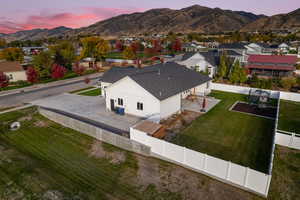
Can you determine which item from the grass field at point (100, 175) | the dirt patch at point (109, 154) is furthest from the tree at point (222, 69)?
the dirt patch at point (109, 154)

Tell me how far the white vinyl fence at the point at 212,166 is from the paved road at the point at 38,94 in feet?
66.8

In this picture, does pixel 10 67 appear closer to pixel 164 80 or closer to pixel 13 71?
pixel 13 71

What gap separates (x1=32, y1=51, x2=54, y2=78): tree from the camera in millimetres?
36562

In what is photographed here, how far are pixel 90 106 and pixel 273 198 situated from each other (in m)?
19.6

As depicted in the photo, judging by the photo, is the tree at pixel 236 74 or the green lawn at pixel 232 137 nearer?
the green lawn at pixel 232 137

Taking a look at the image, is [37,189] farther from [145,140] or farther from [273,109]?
[273,109]

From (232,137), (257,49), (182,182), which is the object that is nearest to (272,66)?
(232,137)

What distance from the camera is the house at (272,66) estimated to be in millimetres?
35875

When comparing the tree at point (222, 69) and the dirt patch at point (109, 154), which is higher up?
the tree at point (222, 69)

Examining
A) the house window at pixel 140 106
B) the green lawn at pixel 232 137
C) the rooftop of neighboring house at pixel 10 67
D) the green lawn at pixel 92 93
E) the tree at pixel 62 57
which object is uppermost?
the tree at pixel 62 57

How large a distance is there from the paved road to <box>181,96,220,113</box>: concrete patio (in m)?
19.0

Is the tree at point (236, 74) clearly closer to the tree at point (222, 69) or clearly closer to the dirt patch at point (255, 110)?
the tree at point (222, 69)

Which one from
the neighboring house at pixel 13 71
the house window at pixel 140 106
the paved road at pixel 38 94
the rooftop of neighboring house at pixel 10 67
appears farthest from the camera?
the rooftop of neighboring house at pixel 10 67

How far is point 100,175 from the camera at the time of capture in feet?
37.1
